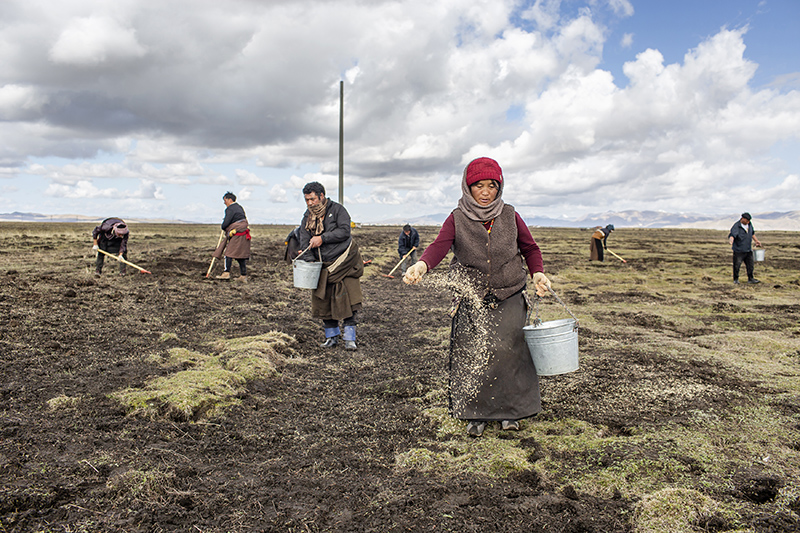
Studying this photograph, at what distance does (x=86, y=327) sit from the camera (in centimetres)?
661

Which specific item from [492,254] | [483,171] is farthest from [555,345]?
[483,171]

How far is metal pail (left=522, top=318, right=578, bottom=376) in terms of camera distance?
127 inches

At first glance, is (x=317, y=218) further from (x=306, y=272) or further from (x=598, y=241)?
(x=598, y=241)

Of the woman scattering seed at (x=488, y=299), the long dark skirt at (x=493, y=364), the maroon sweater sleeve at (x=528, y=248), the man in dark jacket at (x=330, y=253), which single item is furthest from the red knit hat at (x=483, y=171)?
the man in dark jacket at (x=330, y=253)

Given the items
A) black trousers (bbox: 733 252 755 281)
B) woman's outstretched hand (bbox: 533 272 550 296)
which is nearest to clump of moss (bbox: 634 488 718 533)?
woman's outstretched hand (bbox: 533 272 550 296)

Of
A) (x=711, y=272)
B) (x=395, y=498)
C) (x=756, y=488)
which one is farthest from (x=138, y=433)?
(x=711, y=272)

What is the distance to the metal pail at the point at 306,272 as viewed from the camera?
5.82m

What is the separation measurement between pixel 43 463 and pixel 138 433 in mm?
669

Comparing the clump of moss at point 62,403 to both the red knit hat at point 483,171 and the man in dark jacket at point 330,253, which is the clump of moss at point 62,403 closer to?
the man in dark jacket at point 330,253

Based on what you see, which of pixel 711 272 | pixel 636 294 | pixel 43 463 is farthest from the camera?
pixel 711 272

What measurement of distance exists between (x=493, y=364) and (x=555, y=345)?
1.73 feet

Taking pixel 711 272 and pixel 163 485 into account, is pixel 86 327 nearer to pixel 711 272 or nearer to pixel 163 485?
pixel 163 485

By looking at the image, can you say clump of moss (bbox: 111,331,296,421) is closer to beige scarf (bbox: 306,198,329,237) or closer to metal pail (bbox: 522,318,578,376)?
beige scarf (bbox: 306,198,329,237)

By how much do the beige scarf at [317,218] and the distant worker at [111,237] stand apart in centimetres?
742
